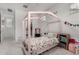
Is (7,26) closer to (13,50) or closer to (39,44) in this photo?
(13,50)

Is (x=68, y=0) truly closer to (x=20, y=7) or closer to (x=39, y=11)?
(x=39, y=11)

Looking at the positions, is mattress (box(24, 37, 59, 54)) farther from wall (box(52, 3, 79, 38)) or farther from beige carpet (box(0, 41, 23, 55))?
wall (box(52, 3, 79, 38))

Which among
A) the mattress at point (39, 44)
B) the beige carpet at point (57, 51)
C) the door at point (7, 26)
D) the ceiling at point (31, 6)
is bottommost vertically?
the beige carpet at point (57, 51)

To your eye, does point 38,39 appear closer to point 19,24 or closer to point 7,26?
point 19,24

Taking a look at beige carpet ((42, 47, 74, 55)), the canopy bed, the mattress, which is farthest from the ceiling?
beige carpet ((42, 47, 74, 55))

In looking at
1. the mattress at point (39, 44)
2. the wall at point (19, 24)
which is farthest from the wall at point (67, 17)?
the wall at point (19, 24)

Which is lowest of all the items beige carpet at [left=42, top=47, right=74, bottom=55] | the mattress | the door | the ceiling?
beige carpet at [left=42, top=47, right=74, bottom=55]

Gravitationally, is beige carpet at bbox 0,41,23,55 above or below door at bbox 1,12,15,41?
below

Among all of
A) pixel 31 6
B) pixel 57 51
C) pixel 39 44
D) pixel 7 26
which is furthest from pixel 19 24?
pixel 57 51

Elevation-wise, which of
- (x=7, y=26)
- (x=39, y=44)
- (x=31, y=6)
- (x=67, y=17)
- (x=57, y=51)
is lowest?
(x=57, y=51)

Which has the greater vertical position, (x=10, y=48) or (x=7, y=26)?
(x=7, y=26)

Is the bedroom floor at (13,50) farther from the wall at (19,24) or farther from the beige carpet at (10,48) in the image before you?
the wall at (19,24)

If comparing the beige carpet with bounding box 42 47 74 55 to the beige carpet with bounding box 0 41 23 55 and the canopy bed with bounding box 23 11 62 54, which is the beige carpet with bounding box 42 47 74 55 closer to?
the canopy bed with bounding box 23 11 62 54

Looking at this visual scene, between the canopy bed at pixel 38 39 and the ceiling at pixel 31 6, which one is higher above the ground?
the ceiling at pixel 31 6
